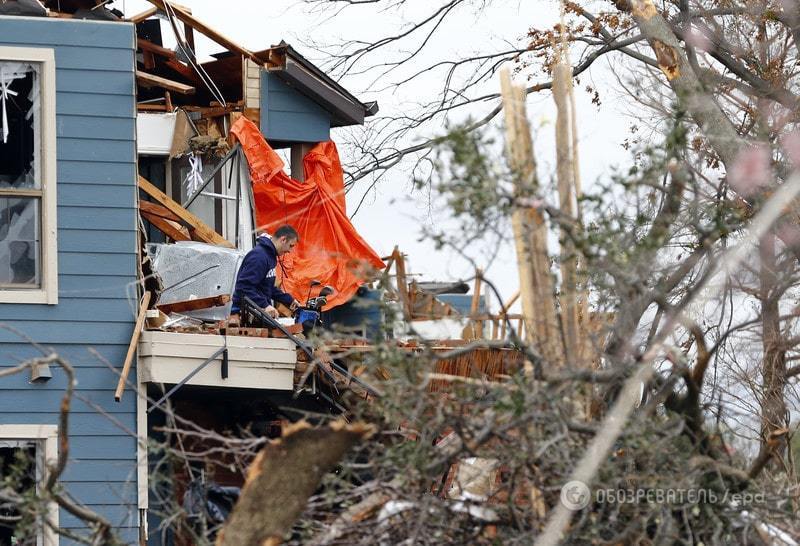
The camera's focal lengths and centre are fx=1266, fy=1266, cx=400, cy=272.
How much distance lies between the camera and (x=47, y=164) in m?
9.63

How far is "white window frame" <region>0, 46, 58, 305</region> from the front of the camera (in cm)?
956

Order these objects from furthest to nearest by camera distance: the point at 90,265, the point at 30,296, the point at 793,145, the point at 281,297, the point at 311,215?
the point at 311,215 < the point at 793,145 < the point at 281,297 < the point at 90,265 < the point at 30,296

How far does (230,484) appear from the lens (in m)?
11.6

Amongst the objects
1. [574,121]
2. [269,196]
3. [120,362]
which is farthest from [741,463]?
[269,196]

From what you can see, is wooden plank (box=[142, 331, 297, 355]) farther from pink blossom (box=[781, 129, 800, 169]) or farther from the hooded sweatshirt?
pink blossom (box=[781, 129, 800, 169])

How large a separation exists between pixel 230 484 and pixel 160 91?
12.9ft

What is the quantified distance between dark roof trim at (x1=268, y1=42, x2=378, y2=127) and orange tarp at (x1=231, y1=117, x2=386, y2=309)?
431 mm

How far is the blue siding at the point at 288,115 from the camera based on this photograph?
12492 millimetres

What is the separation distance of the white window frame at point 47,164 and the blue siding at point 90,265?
58 millimetres

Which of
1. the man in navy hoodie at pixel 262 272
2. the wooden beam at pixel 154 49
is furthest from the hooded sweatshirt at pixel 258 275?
the wooden beam at pixel 154 49

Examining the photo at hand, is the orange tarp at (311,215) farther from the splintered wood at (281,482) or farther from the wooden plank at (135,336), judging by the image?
the splintered wood at (281,482)

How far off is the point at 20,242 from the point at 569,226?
5568mm

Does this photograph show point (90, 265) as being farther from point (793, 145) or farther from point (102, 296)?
point (793, 145)

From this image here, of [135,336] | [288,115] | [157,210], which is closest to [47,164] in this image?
[135,336]
